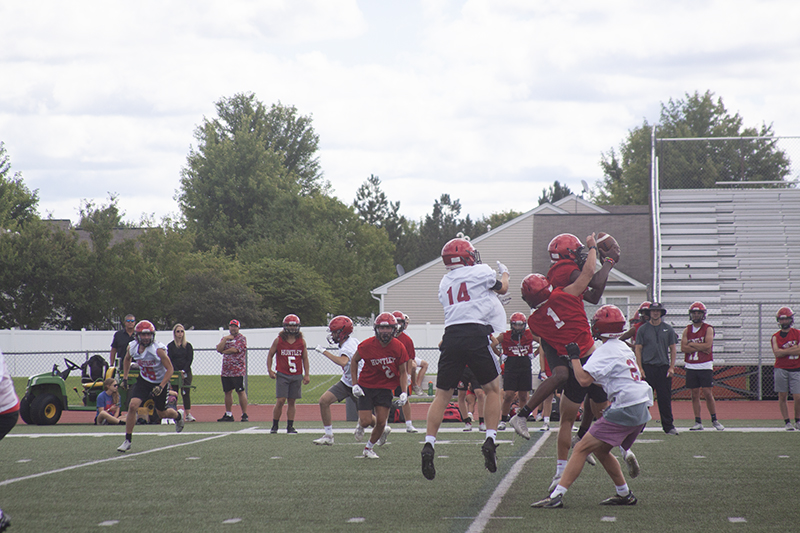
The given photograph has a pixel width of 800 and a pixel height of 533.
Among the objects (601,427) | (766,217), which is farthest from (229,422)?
(766,217)

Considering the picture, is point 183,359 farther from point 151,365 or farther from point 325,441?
point 325,441

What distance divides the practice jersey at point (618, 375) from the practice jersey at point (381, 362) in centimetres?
367

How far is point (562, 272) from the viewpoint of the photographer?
7.19m

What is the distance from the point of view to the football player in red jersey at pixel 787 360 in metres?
12.6

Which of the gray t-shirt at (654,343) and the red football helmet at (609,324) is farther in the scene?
the gray t-shirt at (654,343)

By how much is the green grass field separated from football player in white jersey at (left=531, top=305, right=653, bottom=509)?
32 centimetres

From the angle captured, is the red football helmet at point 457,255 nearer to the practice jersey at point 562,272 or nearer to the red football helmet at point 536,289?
the red football helmet at point 536,289

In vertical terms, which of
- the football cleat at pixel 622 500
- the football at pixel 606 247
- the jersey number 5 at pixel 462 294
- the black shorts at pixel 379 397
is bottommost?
the football cleat at pixel 622 500

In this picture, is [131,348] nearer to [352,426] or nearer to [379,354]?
[352,426]

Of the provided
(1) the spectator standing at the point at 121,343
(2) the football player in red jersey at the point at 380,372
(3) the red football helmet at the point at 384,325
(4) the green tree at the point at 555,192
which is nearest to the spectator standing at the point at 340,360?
(2) the football player in red jersey at the point at 380,372

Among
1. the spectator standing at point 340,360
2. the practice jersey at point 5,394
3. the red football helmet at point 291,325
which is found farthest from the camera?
the red football helmet at point 291,325

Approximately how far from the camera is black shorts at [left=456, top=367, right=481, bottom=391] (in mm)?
12188

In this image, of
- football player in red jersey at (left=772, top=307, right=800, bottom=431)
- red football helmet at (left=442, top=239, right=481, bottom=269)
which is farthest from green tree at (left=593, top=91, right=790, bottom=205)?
red football helmet at (left=442, top=239, right=481, bottom=269)

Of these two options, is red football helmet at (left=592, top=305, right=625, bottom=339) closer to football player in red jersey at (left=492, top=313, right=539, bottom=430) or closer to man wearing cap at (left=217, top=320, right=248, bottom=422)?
football player in red jersey at (left=492, top=313, right=539, bottom=430)
